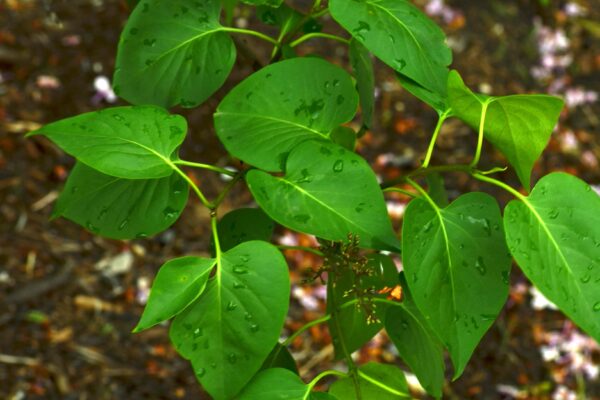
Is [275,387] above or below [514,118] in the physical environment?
below

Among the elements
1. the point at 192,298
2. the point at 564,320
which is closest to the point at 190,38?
the point at 192,298

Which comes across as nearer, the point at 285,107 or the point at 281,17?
the point at 285,107

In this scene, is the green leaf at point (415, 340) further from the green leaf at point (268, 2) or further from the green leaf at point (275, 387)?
the green leaf at point (268, 2)

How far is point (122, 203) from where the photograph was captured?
0.94 metres

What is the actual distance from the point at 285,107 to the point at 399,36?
0.15m

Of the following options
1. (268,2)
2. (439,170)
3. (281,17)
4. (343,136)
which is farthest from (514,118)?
(281,17)

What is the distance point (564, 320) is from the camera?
2912 mm

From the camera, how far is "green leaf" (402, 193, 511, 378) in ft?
2.57

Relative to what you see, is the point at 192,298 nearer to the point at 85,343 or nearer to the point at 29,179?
the point at 85,343

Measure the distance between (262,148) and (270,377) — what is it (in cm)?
23

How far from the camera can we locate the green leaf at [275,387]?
84 centimetres

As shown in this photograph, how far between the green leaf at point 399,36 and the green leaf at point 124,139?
0.21 metres

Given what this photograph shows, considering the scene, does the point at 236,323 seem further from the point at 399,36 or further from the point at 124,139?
the point at 399,36

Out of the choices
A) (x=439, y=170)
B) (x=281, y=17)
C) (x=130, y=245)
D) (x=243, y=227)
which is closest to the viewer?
(x=439, y=170)
